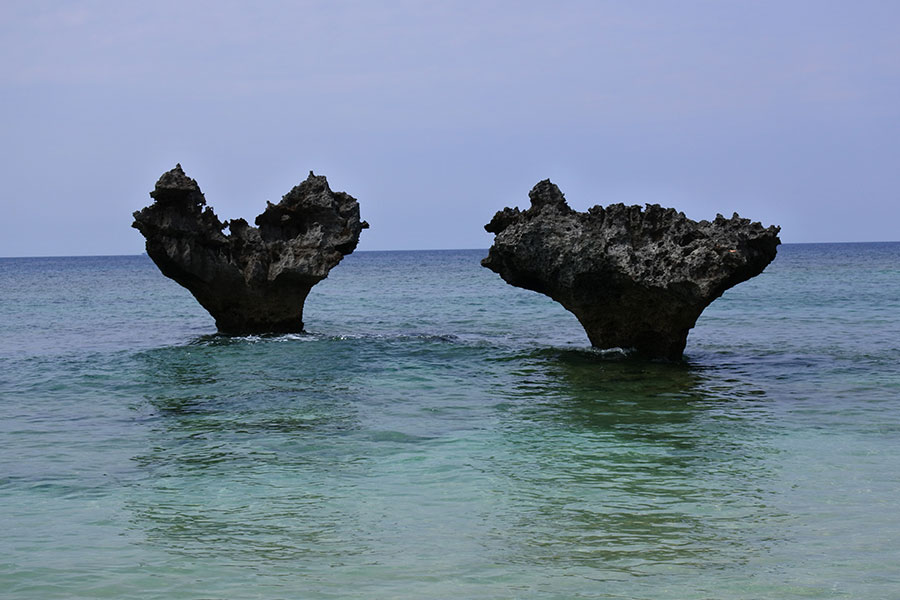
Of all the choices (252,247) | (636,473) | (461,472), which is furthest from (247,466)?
(252,247)

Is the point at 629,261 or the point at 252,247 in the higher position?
the point at 252,247

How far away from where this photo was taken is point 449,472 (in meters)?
10.4

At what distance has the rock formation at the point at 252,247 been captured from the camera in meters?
21.8

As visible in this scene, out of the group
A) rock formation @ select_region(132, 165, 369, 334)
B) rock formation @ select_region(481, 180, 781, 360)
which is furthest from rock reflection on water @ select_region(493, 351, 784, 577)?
rock formation @ select_region(132, 165, 369, 334)

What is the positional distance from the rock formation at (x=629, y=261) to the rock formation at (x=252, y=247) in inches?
191

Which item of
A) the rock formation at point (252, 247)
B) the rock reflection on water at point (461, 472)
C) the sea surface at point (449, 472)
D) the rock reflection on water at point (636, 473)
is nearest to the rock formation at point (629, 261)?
the sea surface at point (449, 472)

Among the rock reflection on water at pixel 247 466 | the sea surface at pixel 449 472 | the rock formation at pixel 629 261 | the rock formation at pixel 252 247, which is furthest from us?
the rock formation at pixel 252 247

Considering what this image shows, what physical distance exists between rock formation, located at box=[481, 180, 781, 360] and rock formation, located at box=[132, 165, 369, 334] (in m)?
4.84

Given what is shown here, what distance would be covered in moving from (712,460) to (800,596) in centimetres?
424

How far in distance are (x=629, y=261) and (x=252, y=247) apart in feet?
31.9

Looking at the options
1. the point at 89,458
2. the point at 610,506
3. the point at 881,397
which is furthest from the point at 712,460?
the point at 89,458

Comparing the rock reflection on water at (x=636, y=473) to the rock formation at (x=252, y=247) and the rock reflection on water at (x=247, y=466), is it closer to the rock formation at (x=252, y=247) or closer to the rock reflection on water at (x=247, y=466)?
the rock reflection on water at (x=247, y=466)

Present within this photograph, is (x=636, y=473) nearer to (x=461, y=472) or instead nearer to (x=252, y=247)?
(x=461, y=472)

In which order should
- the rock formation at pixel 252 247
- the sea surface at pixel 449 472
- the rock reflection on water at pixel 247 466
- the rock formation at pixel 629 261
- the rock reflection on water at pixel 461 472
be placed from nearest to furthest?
the sea surface at pixel 449 472, the rock reflection on water at pixel 461 472, the rock reflection on water at pixel 247 466, the rock formation at pixel 629 261, the rock formation at pixel 252 247
